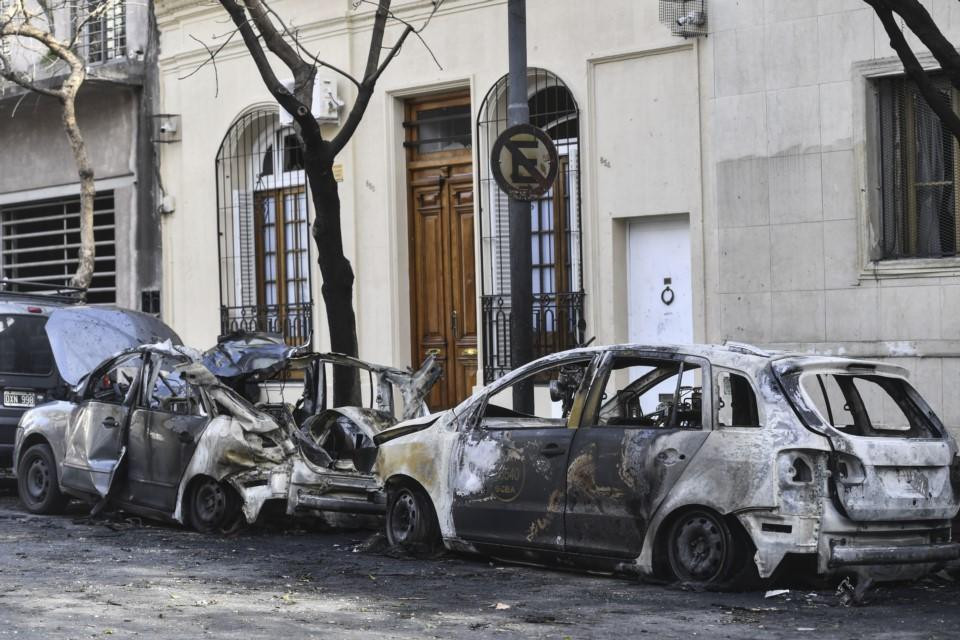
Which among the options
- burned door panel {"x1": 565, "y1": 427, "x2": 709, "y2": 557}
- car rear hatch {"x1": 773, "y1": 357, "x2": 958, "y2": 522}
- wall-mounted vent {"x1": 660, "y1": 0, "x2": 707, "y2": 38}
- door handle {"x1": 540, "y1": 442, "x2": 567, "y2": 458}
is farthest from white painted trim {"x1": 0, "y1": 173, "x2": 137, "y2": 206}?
car rear hatch {"x1": 773, "y1": 357, "x2": 958, "y2": 522}

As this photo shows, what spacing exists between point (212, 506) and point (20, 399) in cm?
401

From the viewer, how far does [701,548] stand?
29.6 feet

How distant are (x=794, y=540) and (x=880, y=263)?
6.46 metres

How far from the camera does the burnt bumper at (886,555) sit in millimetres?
8562

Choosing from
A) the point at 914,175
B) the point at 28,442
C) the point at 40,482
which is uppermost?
the point at 914,175

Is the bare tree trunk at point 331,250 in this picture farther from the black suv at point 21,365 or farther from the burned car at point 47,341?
the black suv at point 21,365

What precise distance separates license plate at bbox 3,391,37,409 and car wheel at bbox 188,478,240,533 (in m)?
3.68

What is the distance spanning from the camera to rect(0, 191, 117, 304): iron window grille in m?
22.9

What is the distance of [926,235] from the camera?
1445 cm

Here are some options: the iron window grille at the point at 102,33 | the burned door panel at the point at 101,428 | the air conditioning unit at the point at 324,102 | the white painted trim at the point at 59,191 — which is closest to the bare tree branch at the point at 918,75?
the burned door panel at the point at 101,428

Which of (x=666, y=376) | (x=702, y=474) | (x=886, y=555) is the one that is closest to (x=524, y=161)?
(x=666, y=376)

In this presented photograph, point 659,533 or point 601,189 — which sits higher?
point 601,189

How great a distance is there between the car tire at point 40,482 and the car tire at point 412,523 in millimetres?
4114

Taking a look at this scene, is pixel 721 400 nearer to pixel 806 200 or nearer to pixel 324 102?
pixel 806 200
